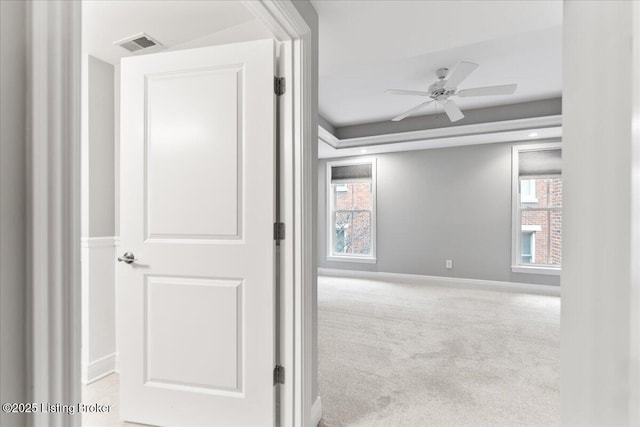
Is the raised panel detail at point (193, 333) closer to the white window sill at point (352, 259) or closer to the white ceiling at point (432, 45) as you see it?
the white ceiling at point (432, 45)

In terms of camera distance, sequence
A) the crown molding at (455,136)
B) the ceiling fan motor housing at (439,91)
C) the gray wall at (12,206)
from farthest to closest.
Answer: the crown molding at (455,136), the ceiling fan motor housing at (439,91), the gray wall at (12,206)

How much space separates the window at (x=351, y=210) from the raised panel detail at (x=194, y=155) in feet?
14.6

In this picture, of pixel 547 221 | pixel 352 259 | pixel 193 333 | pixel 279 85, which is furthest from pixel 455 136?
pixel 193 333

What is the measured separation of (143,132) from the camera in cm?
170

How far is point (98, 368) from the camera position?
7.34 ft

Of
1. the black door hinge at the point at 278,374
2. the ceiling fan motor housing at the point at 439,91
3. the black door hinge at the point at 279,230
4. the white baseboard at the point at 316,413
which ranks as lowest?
the white baseboard at the point at 316,413

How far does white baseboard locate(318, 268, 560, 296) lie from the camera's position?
4566 mm

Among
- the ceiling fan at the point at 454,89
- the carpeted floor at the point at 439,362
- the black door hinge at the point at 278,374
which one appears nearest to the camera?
the black door hinge at the point at 278,374

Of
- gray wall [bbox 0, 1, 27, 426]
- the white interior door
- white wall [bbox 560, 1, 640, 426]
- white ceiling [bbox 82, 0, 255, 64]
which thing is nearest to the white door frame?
gray wall [bbox 0, 1, 27, 426]

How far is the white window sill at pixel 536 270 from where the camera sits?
4523 millimetres

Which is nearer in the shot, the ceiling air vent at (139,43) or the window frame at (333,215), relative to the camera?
the ceiling air vent at (139,43)

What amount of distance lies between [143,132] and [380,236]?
183 inches

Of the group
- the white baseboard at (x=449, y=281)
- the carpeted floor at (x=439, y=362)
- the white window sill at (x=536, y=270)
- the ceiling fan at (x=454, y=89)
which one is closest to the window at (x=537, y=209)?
the white window sill at (x=536, y=270)

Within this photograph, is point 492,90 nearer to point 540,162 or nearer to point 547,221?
A: point 540,162
